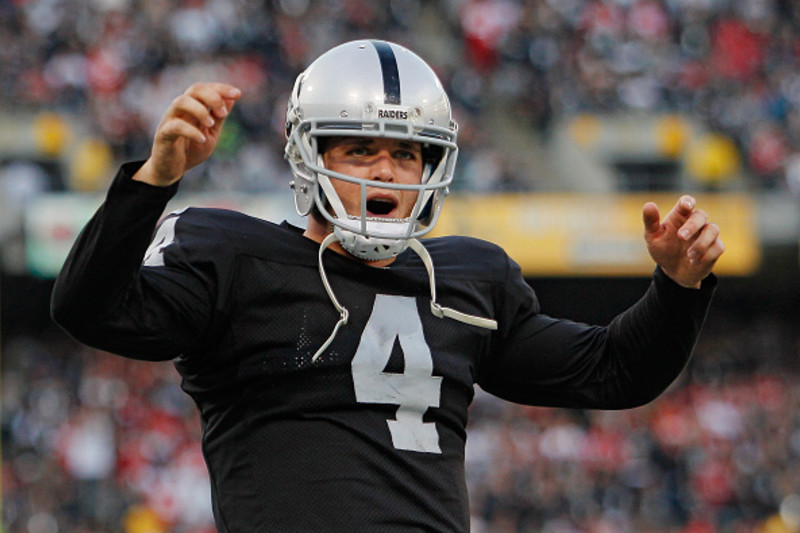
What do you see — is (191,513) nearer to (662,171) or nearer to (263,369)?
(662,171)

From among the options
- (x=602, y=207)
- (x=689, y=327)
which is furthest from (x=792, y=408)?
(x=689, y=327)

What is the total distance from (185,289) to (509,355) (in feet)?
2.46

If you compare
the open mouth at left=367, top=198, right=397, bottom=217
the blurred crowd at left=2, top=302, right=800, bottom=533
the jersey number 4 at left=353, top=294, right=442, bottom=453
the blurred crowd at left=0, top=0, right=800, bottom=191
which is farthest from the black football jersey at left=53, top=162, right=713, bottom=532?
the blurred crowd at left=0, top=0, right=800, bottom=191

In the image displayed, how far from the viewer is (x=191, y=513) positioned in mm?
11086

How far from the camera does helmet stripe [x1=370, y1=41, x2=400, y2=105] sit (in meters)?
2.74

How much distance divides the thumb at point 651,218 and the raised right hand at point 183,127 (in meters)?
0.82

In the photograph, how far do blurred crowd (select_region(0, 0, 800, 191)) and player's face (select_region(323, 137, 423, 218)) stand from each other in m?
9.98

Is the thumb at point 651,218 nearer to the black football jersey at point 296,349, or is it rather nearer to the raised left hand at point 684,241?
A: the raised left hand at point 684,241

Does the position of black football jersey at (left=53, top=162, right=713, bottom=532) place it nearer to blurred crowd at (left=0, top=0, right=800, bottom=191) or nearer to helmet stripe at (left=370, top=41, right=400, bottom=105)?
helmet stripe at (left=370, top=41, right=400, bottom=105)

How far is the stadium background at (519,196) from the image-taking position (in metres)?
11.6

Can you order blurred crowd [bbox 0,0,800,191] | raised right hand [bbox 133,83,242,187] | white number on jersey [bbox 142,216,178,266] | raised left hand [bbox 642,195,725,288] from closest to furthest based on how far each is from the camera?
raised right hand [bbox 133,83,242,187] → white number on jersey [bbox 142,216,178,266] → raised left hand [bbox 642,195,725,288] → blurred crowd [bbox 0,0,800,191]

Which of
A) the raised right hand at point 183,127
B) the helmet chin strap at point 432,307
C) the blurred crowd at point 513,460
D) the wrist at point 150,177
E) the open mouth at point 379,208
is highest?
the raised right hand at point 183,127

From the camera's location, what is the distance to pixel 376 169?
2707mm

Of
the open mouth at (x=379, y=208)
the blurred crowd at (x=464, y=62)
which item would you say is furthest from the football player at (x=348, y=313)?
the blurred crowd at (x=464, y=62)
